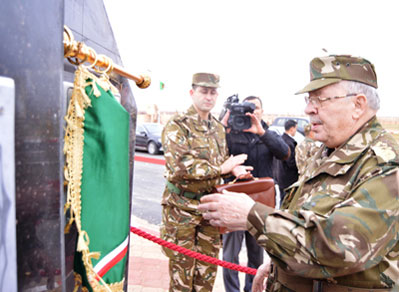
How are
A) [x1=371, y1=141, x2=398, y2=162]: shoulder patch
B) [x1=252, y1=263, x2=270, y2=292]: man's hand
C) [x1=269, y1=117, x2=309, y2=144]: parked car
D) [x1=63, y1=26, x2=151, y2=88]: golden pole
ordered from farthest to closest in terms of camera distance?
[x1=269, y1=117, x2=309, y2=144]: parked car → [x1=252, y1=263, x2=270, y2=292]: man's hand → [x1=371, y1=141, x2=398, y2=162]: shoulder patch → [x1=63, y1=26, x2=151, y2=88]: golden pole

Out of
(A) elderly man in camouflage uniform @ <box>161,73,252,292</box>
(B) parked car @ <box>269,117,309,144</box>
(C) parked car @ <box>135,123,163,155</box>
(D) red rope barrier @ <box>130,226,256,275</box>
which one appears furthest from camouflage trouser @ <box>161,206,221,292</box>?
(C) parked car @ <box>135,123,163,155</box>

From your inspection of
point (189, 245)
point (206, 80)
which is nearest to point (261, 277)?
point (189, 245)

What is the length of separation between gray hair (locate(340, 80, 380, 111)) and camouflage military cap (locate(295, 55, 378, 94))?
0.05 ft

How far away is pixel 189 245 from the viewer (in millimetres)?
2639

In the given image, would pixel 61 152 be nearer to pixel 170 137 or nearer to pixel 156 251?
pixel 170 137

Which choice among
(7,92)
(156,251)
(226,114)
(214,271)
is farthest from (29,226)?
(156,251)

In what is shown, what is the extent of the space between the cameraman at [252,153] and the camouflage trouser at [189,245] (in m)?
0.51

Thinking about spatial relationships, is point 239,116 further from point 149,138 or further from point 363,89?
point 149,138

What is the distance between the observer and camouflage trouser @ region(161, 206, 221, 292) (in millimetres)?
2605

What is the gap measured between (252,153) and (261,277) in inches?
67.2

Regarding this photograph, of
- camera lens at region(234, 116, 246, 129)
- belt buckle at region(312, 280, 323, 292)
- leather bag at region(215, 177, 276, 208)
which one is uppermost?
camera lens at region(234, 116, 246, 129)

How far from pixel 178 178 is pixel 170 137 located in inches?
13.7

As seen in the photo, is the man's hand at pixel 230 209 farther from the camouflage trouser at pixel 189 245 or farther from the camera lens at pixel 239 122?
the camera lens at pixel 239 122

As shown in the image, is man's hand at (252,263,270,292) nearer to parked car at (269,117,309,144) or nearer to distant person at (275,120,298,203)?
distant person at (275,120,298,203)
